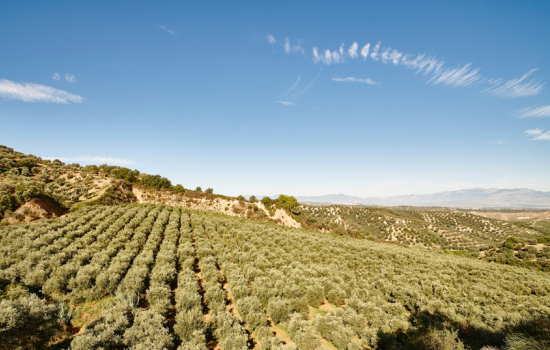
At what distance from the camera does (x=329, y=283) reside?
14898 mm

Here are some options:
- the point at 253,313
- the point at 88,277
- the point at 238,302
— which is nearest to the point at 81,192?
the point at 88,277

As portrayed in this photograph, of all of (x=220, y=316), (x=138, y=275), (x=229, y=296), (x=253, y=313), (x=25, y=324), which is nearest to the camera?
(x=25, y=324)

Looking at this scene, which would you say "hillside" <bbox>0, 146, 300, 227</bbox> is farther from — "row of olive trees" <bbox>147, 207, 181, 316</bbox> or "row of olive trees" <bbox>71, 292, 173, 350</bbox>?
"row of olive trees" <bbox>71, 292, 173, 350</bbox>

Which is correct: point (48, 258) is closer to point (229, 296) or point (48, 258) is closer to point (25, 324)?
point (25, 324)

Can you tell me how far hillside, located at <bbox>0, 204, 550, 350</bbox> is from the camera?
27.4 ft

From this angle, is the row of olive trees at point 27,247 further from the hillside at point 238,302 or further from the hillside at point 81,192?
the hillside at point 81,192

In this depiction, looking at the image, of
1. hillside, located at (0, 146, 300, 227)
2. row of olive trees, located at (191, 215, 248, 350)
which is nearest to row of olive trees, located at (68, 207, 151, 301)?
row of olive trees, located at (191, 215, 248, 350)

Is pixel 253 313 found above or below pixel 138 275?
below

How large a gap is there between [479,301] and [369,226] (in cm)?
6224

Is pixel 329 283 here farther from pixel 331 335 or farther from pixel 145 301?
pixel 145 301

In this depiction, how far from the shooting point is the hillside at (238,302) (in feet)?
27.4

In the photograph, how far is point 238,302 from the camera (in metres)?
11.0

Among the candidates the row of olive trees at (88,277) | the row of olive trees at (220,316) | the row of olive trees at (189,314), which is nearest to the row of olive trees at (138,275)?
the row of olive trees at (88,277)

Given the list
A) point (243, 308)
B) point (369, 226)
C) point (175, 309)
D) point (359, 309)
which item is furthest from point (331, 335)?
point (369, 226)
